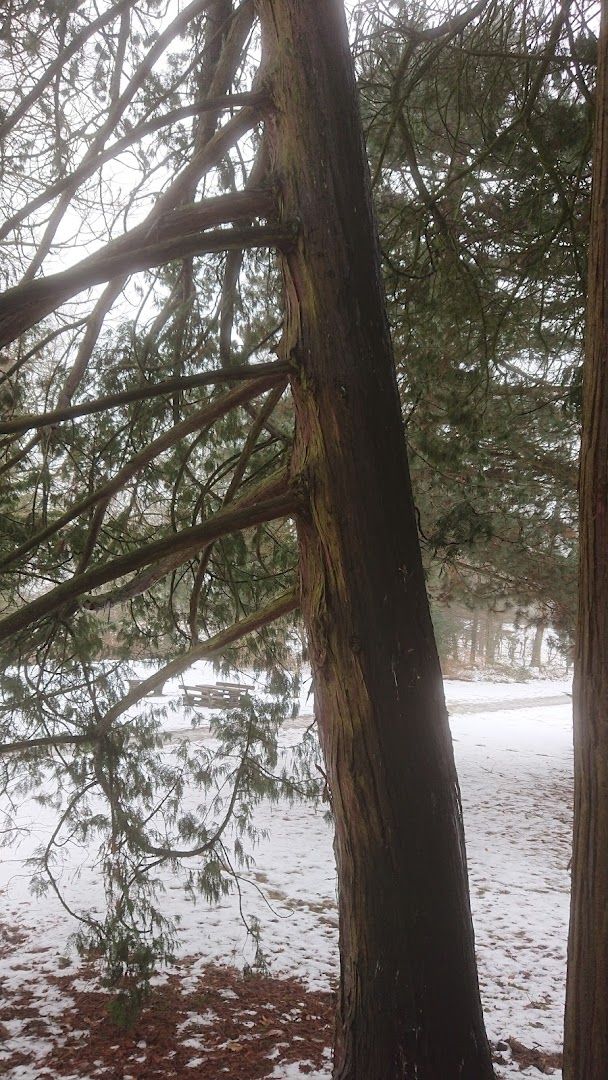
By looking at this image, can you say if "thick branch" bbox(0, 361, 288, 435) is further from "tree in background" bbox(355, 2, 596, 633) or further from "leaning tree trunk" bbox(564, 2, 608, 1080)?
"tree in background" bbox(355, 2, 596, 633)

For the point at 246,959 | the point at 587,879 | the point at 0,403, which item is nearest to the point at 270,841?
the point at 246,959

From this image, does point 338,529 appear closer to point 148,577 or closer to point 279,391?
point 148,577

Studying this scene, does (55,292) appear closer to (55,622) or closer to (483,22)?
(55,622)

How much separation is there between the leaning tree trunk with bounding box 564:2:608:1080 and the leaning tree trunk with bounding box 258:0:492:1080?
42 cm

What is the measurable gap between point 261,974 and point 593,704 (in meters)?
3.27

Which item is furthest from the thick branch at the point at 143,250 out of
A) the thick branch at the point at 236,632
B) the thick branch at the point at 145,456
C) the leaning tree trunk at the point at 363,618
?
the thick branch at the point at 236,632

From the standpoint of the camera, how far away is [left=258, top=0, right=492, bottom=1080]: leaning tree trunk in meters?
2.23

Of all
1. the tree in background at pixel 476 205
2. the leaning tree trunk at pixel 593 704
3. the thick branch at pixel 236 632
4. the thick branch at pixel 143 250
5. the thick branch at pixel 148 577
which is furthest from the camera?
the tree in background at pixel 476 205

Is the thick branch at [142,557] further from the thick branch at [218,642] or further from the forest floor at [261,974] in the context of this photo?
the forest floor at [261,974]

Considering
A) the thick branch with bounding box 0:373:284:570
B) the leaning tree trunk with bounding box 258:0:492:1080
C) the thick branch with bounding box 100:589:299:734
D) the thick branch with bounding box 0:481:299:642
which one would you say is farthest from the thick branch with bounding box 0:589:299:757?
the thick branch with bounding box 0:373:284:570

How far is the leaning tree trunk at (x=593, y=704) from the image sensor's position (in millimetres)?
1930

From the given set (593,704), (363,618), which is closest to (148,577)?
(363,618)

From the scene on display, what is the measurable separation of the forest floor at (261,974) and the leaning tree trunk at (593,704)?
1.86 metres

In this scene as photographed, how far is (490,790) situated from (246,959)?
6258mm
